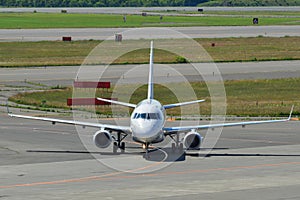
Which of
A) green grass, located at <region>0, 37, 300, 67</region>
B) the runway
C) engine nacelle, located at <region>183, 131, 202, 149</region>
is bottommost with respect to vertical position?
the runway

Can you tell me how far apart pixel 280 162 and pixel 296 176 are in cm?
473

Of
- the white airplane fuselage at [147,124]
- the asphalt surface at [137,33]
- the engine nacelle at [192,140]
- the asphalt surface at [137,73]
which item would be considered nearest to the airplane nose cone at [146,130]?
the white airplane fuselage at [147,124]

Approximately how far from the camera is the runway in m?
35.8

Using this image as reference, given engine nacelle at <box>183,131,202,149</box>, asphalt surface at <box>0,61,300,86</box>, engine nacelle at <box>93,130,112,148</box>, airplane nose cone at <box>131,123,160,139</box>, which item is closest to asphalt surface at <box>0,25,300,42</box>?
asphalt surface at <box>0,61,300,86</box>

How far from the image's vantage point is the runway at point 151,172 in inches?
1411

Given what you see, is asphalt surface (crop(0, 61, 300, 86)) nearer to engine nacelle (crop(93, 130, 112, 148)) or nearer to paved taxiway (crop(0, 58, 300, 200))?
paved taxiway (crop(0, 58, 300, 200))

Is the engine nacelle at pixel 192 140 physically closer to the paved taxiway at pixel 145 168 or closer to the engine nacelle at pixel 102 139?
the paved taxiway at pixel 145 168

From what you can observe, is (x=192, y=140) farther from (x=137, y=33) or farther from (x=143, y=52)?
(x=137, y=33)

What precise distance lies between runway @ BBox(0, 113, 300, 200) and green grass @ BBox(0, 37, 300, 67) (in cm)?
5972

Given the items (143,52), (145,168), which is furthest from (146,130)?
(143,52)

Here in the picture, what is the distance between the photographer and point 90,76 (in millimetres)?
95438

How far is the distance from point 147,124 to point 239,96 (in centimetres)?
3753

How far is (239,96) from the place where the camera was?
80.6m

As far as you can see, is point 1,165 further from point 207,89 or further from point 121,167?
point 207,89
